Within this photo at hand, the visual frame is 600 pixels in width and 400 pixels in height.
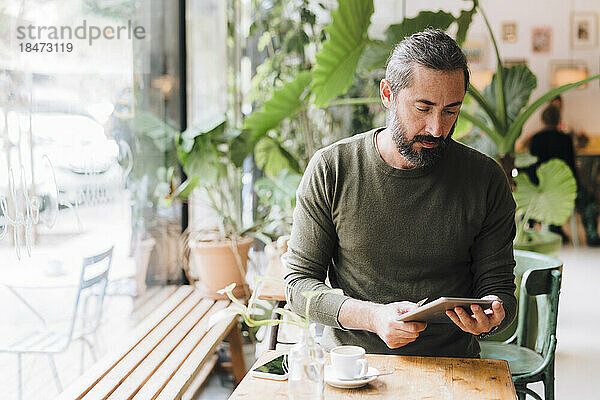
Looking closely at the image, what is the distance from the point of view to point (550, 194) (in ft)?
12.6

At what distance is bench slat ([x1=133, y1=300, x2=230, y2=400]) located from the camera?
2350 millimetres

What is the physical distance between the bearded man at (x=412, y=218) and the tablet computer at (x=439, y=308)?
0.19m

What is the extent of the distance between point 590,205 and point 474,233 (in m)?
6.78

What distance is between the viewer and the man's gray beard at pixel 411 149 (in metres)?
1.80

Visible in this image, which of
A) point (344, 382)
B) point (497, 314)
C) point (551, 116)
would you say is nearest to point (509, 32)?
point (551, 116)

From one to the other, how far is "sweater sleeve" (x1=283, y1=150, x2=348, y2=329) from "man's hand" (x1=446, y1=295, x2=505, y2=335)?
0.37 metres

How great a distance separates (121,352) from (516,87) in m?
2.47

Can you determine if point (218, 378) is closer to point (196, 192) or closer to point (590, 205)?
point (196, 192)

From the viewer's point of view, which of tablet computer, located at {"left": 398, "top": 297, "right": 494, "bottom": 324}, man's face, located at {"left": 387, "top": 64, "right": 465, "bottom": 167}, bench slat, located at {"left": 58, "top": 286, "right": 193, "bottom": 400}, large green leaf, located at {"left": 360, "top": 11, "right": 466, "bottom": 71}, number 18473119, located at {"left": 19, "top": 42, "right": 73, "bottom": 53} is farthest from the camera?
large green leaf, located at {"left": 360, "top": 11, "right": 466, "bottom": 71}

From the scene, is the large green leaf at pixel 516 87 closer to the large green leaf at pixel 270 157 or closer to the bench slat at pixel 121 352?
the large green leaf at pixel 270 157

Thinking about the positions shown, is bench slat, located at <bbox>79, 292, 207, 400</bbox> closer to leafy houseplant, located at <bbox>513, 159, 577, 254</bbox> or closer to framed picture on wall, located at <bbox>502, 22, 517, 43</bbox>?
leafy houseplant, located at <bbox>513, 159, 577, 254</bbox>

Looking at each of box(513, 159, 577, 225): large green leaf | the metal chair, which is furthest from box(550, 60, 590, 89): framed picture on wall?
the metal chair

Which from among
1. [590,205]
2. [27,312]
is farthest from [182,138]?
[590,205]

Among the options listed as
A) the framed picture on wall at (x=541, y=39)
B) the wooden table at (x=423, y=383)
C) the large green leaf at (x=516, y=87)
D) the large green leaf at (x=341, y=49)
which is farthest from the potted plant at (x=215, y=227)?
the framed picture on wall at (x=541, y=39)
